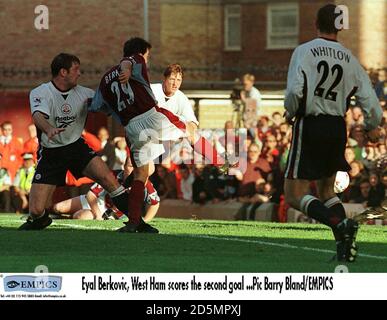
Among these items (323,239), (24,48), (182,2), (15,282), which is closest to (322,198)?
(323,239)

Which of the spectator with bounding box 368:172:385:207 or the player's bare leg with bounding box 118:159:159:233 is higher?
the player's bare leg with bounding box 118:159:159:233

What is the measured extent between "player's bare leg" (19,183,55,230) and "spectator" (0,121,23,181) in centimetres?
1074

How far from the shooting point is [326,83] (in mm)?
12281

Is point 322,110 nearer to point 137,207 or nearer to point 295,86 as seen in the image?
point 295,86

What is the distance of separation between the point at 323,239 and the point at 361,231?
183 centimetres

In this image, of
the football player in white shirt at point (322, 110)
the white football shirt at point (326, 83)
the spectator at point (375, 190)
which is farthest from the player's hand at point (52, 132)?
the spectator at point (375, 190)

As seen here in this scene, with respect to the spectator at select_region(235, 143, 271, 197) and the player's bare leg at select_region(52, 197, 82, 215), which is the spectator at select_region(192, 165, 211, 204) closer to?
the spectator at select_region(235, 143, 271, 197)

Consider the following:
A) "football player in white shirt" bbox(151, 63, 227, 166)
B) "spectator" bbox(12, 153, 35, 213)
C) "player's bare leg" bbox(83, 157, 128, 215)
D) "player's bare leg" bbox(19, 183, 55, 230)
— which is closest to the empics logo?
"player's bare leg" bbox(83, 157, 128, 215)

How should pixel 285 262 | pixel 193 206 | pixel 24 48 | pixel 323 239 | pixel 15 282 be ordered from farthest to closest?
1. pixel 24 48
2. pixel 193 206
3. pixel 323 239
4. pixel 285 262
5. pixel 15 282

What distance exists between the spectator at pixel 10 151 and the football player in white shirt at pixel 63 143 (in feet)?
35.7

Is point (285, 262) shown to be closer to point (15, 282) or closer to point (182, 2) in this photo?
point (15, 282)

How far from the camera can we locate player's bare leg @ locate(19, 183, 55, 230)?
15695 mm

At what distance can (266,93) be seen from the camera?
3269cm

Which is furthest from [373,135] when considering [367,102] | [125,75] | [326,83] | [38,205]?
[38,205]
